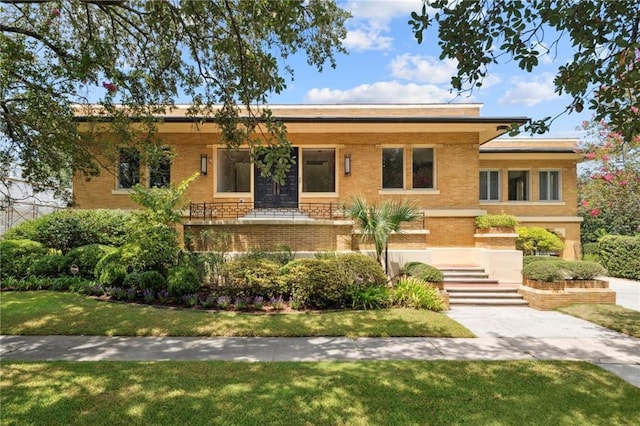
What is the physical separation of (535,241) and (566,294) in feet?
22.6

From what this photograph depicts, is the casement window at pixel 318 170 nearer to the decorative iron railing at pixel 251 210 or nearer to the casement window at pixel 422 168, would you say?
the decorative iron railing at pixel 251 210

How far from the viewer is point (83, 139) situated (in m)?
7.59

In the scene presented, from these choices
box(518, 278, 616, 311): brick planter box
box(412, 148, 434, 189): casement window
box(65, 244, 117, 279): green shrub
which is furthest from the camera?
box(412, 148, 434, 189): casement window

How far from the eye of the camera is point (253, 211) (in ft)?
49.2

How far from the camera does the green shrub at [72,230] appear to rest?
500 inches

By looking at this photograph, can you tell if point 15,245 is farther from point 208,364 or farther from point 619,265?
point 619,265

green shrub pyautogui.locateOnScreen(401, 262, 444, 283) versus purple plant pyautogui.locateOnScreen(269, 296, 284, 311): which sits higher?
green shrub pyautogui.locateOnScreen(401, 262, 444, 283)

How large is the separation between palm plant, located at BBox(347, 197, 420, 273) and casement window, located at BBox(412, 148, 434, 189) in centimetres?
343

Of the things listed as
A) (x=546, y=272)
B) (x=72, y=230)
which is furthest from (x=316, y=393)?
(x=72, y=230)

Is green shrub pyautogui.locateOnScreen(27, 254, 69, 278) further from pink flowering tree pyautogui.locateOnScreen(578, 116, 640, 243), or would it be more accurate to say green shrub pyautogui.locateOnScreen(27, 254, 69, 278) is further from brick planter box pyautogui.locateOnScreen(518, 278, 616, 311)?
pink flowering tree pyautogui.locateOnScreen(578, 116, 640, 243)

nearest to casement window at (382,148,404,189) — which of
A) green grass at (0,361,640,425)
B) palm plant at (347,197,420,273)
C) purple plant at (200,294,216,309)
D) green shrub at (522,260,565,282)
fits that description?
palm plant at (347,197,420,273)

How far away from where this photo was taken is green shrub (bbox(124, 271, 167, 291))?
10172 millimetres

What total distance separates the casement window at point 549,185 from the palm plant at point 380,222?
11240 millimetres

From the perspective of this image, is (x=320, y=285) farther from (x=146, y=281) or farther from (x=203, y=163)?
(x=203, y=163)
